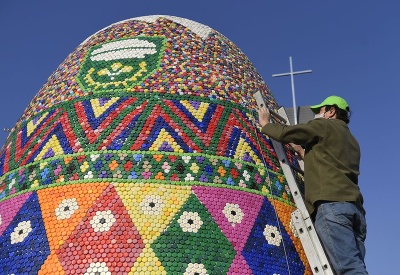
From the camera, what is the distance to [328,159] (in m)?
4.21

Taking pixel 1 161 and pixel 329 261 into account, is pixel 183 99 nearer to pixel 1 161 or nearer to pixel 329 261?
pixel 1 161

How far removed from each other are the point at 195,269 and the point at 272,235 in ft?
2.94

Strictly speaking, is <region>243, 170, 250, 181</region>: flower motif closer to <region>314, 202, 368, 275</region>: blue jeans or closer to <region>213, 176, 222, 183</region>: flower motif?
<region>213, 176, 222, 183</region>: flower motif

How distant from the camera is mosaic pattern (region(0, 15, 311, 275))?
17.2ft

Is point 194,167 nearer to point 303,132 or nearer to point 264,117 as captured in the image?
point 264,117

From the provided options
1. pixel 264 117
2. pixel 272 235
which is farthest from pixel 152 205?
pixel 264 117

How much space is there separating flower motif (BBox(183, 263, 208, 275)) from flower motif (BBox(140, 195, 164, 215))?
0.58 m

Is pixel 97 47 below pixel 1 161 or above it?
above

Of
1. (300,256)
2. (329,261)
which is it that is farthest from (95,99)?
(329,261)

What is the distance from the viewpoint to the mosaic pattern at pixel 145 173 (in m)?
5.23

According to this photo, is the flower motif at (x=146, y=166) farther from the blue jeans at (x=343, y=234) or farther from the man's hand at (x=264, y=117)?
the blue jeans at (x=343, y=234)

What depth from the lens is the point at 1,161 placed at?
22.5 feet

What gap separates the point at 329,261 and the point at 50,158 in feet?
10.0

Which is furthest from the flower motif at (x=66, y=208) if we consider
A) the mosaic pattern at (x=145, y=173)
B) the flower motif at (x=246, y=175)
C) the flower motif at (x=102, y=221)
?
the flower motif at (x=246, y=175)
